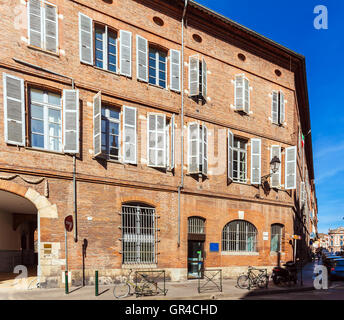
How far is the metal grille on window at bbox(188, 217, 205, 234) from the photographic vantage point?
14953mm

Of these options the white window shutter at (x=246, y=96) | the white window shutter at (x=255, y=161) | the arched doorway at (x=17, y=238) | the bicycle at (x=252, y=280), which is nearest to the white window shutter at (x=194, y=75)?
the white window shutter at (x=246, y=96)

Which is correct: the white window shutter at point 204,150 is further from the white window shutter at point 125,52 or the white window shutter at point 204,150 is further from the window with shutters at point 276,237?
the window with shutters at point 276,237

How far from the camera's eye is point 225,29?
16828 mm

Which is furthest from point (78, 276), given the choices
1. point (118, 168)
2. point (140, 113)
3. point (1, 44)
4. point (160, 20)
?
point (160, 20)

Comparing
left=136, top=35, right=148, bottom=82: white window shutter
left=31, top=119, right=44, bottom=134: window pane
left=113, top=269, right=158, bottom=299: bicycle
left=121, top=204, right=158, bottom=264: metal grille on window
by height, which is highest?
left=136, top=35, right=148, bottom=82: white window shutter

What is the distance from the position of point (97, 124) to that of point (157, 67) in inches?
181

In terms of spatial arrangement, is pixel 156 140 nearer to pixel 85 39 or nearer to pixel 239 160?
pixel 85 39

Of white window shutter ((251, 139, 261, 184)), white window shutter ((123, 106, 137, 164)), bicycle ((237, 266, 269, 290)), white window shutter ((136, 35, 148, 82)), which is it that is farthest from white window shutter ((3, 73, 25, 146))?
white window shutter ((251, 139, 261, 184))

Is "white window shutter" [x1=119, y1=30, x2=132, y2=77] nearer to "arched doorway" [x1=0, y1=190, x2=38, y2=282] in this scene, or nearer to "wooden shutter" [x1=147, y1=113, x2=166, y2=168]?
"wooden shutter" [x1=147, y1=113, x2=166, y2=168]

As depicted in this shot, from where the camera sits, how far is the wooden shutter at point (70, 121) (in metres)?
11.7

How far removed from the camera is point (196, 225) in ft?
49.7

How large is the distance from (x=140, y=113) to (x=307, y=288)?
35.9 feet

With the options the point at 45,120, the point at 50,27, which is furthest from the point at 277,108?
the point at 45,120

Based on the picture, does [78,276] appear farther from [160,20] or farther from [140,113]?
[160,20]
